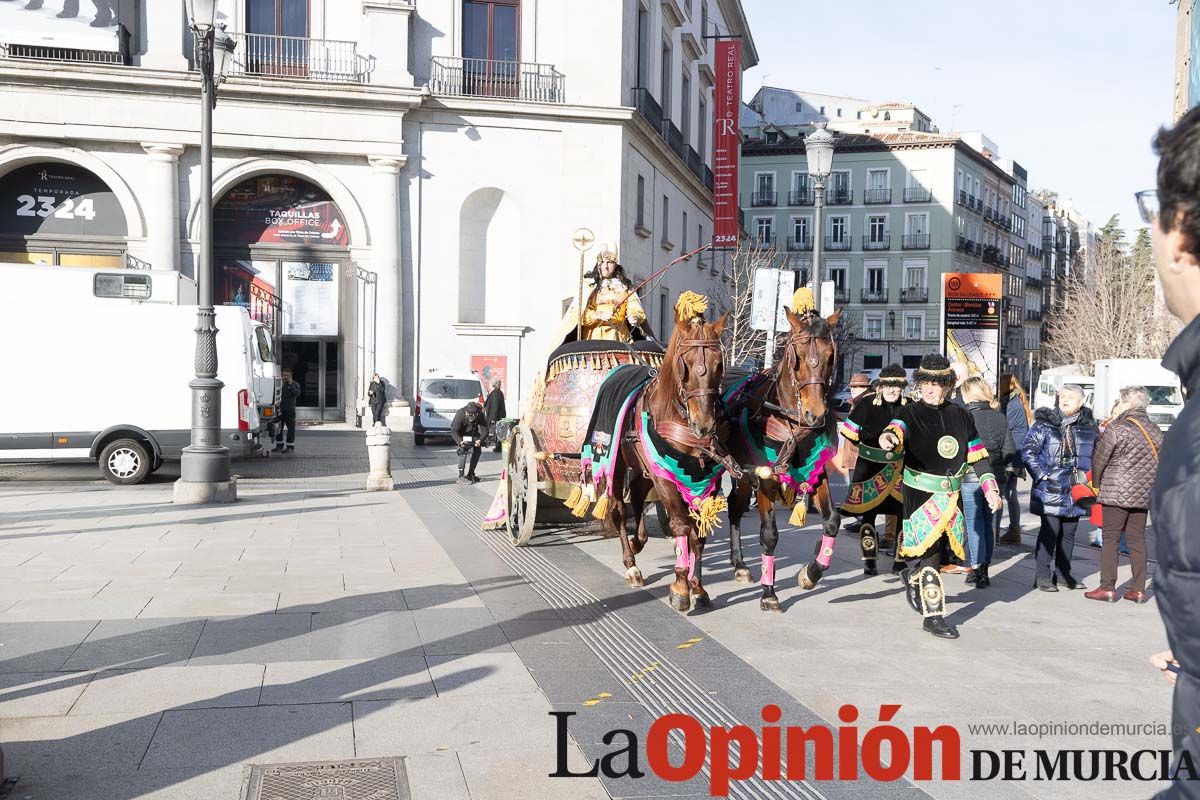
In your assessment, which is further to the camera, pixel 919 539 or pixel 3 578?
pixel 3 578

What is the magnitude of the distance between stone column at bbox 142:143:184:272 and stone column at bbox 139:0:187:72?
85.5 inches

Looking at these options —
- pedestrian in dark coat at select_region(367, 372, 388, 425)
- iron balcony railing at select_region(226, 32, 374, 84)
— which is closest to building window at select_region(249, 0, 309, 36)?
iron balcony railing at select_region(226, 32, 374, 84)

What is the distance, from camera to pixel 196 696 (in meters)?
5.46

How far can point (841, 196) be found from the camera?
242 feet

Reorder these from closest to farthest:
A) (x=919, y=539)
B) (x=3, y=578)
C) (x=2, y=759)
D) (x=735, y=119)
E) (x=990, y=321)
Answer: (x=2, y=759)
(x=919, y=539)
(x=3, y=578)
(x=990, y=321)
(x=735, y=119)

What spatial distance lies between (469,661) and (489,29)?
27.2 meters

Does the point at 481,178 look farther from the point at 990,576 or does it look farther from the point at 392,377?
the point at 990,576

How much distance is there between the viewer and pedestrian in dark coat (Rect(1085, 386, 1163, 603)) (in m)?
8.61

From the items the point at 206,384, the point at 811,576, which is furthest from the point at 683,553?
the point at 206,384

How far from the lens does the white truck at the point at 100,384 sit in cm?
1673

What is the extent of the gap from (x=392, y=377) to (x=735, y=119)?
1874 centimetres

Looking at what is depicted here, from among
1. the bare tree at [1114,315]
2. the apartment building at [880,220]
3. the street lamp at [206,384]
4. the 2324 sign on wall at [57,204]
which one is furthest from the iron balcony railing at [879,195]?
the street lamp at [206,384]

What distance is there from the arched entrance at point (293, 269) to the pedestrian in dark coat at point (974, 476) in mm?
22317

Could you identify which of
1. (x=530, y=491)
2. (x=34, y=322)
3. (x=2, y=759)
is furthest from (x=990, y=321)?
(x=2, y=759)
